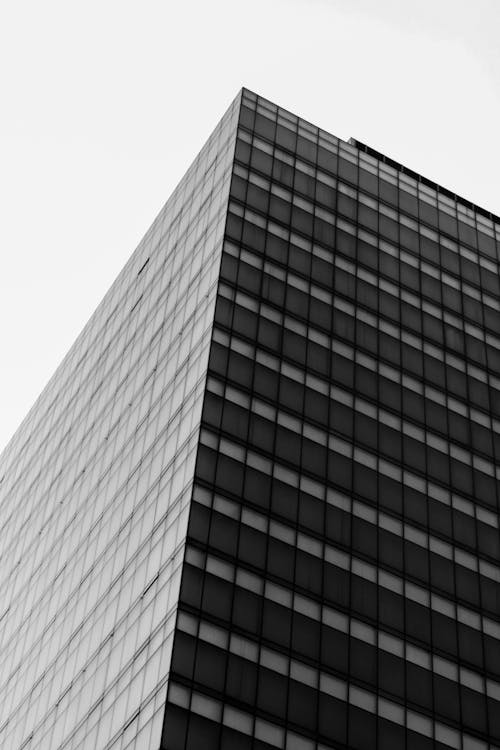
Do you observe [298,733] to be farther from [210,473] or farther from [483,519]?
[483,519]

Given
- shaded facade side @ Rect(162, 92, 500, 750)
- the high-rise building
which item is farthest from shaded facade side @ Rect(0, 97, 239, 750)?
shaded facade side @ Rect(162, 92, 500, 750)

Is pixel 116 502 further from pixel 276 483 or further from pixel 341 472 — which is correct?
pixel 341 472

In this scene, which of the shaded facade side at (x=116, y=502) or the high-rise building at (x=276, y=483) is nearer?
the high-rise building at (x=276, y=483)

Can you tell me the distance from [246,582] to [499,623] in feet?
47.1

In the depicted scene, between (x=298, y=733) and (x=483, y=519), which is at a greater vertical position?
(x=483, y=519)

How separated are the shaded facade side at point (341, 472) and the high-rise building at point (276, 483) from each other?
0.44ft

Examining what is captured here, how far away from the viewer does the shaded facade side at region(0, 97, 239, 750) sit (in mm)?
63031

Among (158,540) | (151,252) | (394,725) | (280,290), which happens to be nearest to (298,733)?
(394,725)

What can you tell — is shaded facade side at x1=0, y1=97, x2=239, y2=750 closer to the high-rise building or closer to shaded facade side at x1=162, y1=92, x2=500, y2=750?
the high-rise building

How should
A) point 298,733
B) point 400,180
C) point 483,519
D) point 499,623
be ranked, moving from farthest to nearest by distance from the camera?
point 400,180, point 483,519, point 499,623, point 298,733

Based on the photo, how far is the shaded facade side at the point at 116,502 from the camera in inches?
2482

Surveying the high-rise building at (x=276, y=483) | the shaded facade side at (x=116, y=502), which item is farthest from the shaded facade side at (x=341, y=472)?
the shaded facade side at (x=116, y=502)

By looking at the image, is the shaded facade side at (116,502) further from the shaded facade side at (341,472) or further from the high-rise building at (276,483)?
the shaded facade side at (341,472)

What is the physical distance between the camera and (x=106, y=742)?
61.0 meters
